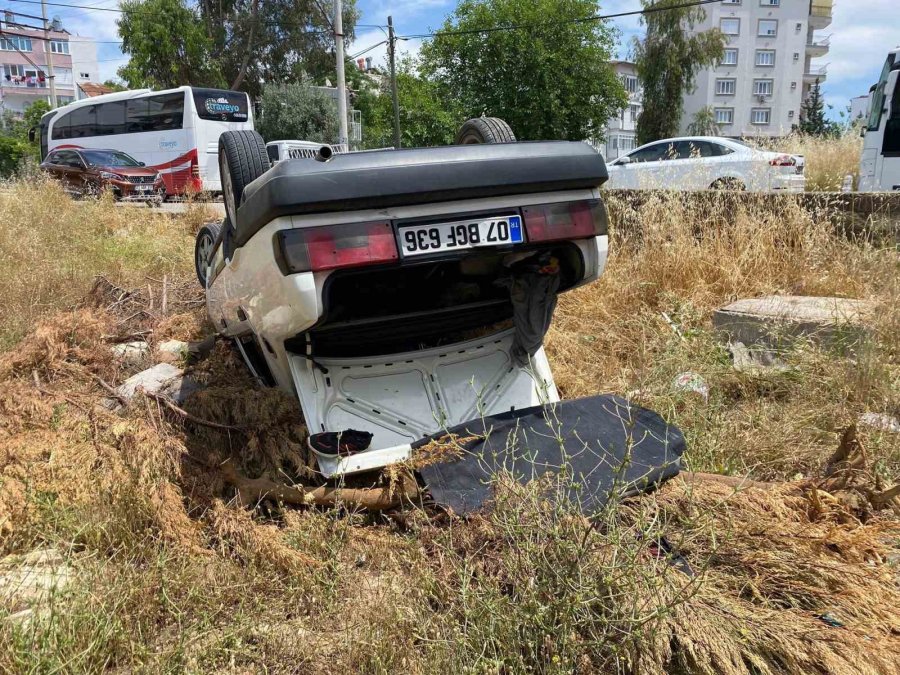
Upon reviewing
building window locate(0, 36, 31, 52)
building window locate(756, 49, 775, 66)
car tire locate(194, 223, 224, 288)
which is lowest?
car tire locate(194, 223, 224, 288)

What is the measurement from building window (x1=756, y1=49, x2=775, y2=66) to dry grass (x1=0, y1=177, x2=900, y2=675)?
79.1 m

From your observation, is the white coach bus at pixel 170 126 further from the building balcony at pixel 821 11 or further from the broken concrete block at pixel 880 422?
the building balcony at pixel 821 11

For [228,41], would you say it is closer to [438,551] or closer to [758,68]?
[438,551]

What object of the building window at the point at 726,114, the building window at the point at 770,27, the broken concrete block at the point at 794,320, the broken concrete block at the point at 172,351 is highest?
the building window at the point at 770,27

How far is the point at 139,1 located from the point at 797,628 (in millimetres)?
41748

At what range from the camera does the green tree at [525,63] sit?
30109 mm

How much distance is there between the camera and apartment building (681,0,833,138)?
69188 millimetres

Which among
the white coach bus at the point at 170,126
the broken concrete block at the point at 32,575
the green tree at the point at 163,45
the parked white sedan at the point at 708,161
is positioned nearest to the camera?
the broken concrete block at the point at 32,575

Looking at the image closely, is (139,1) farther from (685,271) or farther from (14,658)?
(14,658)

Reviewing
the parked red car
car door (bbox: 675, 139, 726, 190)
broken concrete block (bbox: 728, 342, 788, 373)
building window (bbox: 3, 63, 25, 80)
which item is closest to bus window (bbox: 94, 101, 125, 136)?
the parked red car

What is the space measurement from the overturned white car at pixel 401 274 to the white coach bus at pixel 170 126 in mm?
20156

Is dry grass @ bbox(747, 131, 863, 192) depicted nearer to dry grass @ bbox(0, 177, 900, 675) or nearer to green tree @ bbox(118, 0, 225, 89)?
dry grass @ bbox(0, 177, 900, 675)

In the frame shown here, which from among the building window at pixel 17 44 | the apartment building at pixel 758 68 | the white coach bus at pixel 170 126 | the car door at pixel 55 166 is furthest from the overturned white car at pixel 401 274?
the building window at pixel 17 44

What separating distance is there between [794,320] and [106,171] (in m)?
22.0
